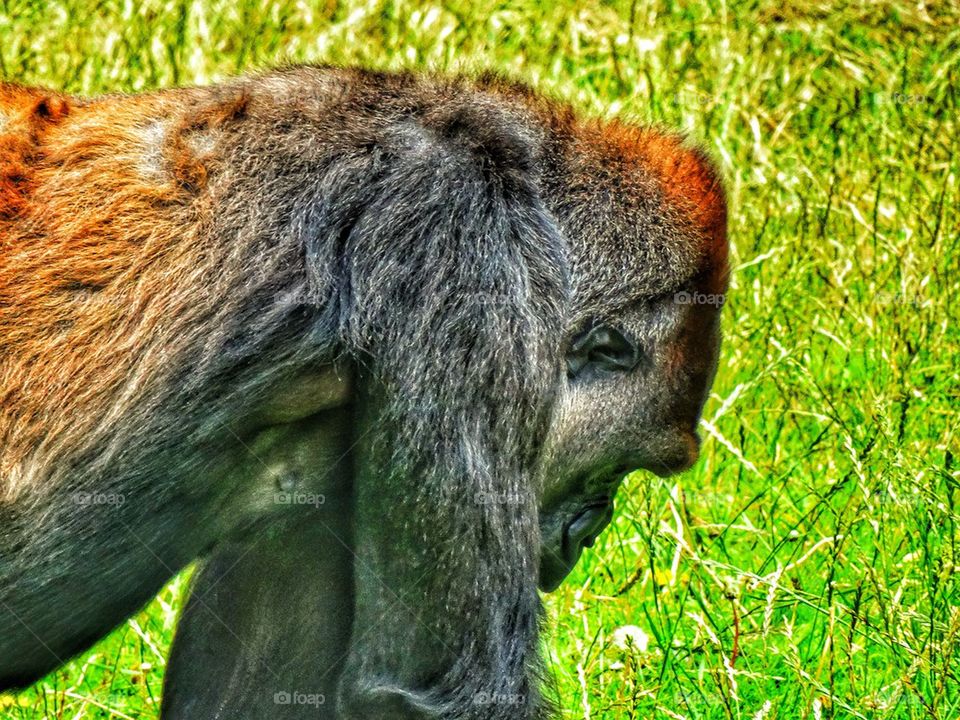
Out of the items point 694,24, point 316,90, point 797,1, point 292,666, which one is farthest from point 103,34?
point 292,666

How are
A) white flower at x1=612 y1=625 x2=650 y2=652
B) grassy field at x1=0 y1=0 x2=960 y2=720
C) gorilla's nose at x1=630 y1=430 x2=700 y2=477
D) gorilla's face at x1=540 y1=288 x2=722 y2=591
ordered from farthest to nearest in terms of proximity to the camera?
grassy field at x1=0 y1=0 x2=960 y2=720 < white flower at x1=612 y1=625 x2=650 y2=652 < gorilla's nose at x1=630 y1=430 x2=700 y2=477 < gorilla's face at x1=540 y1=288 x2=722 y2=591

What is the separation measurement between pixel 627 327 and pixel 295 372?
3.06ft

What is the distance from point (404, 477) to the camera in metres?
3.17

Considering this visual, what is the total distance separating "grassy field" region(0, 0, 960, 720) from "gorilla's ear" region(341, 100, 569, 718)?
37.9 inches

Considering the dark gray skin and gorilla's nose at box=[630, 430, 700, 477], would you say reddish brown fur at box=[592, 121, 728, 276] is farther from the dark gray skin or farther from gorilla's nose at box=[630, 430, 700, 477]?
gorilla's nose at box=[630, 430, 700, 477]

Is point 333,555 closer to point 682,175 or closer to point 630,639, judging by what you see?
point 630,639

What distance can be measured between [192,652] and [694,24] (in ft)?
17.3

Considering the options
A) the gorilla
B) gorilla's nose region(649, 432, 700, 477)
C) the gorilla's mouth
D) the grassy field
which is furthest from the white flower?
the gorilla

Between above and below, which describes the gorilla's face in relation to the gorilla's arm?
above

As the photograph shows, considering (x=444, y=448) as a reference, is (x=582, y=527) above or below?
below

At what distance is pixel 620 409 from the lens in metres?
3.75

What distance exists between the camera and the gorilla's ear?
3160 millimetres

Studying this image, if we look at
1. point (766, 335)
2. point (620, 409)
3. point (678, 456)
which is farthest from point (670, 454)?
point (766, 335)

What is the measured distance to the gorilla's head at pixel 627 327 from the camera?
12.1 ft
